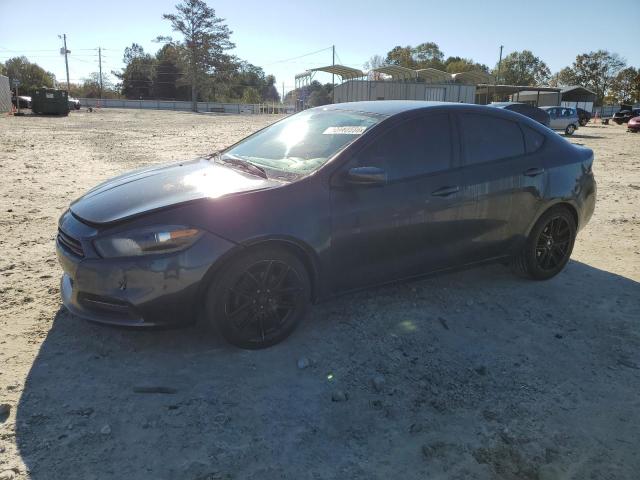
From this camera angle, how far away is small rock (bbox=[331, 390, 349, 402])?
2.86 meters

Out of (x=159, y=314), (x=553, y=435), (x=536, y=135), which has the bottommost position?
(x=553, y=435)

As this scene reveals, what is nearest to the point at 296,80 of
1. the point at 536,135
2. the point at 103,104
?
the point at 103,104

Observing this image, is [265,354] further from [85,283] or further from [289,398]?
[85,283]

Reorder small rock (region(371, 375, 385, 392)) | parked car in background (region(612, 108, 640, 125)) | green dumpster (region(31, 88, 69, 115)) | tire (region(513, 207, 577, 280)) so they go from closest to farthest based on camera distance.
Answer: small rock (region(371, 375, 385, 392)) < tire (region(513, 207, 577, 280)) < green dumpster (region(31, 88, 69, 115)) < parked car in background (region(612, 108, 640, 125))

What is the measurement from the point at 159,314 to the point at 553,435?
2340 mm

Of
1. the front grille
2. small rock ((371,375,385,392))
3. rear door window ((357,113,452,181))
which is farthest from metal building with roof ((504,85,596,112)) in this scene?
the front grille

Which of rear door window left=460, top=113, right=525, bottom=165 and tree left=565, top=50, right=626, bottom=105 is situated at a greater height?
tree left=565, top=50, right=626, bottom=105

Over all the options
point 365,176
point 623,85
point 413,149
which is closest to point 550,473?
point 365,176

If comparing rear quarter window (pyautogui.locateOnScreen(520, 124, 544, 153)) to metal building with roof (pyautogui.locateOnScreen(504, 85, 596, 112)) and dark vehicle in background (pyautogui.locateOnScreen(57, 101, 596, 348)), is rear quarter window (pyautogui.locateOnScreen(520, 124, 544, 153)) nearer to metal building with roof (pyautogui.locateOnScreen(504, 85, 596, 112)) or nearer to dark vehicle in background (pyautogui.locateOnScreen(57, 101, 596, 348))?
dark vehicle in background (pyautogui.locateOnScreen(57, 101, 596, 348))

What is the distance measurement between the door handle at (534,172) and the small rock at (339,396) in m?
2.63

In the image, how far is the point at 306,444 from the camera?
98.2 inches

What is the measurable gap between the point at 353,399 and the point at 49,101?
38367 mm

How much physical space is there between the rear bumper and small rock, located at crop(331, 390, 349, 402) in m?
1.00

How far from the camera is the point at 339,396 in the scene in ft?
9.43
